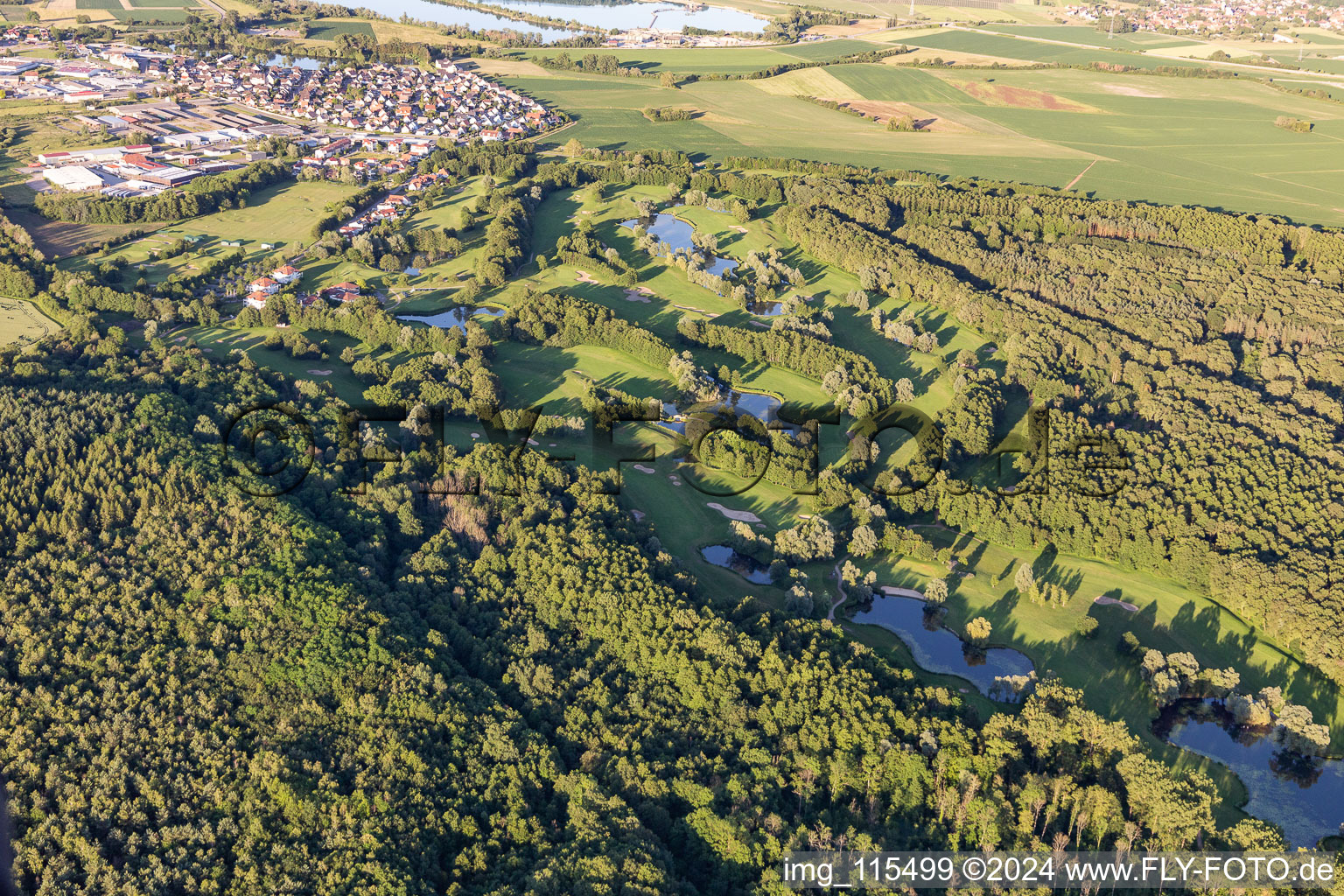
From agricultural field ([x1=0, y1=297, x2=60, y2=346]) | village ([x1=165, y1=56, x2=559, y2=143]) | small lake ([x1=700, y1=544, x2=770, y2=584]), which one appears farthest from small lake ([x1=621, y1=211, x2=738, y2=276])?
agricultural field ([x1=0, y1=297, x2=60, y2=346])

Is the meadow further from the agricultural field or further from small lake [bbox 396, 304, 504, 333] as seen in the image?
the agricultural field

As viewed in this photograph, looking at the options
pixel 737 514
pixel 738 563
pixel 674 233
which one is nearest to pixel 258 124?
pixel 674 233

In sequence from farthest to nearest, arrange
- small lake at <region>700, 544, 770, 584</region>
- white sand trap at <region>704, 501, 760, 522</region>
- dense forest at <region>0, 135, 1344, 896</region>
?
white sand trap at <region>704, 501, 760, 522</region> → small lake at <region>700, 544, 770, 584</region> → dense forest at <region>0, 135, 1344, 896</region>

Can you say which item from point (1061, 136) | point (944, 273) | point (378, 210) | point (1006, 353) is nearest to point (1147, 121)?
point (1061, 136)

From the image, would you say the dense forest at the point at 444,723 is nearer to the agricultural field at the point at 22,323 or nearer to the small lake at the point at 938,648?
the small lake at the point at 938,648

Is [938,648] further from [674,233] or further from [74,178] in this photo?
[74,178]

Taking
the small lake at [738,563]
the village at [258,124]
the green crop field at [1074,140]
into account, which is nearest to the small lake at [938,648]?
the small lake at [738,563]
